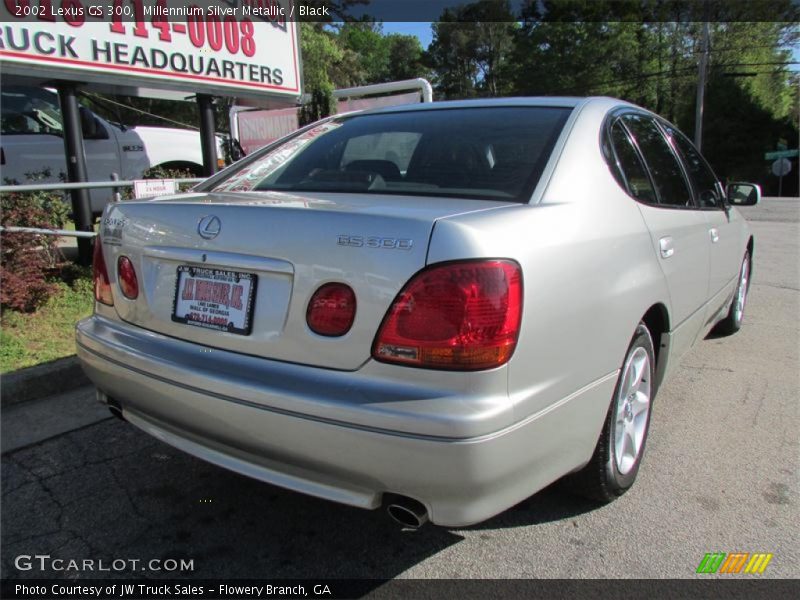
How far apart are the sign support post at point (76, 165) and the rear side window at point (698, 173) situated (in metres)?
4.86

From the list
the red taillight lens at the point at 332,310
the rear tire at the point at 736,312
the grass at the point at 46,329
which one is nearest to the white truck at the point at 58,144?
the grass at the point at 46,329

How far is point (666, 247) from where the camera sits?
8.98 feet

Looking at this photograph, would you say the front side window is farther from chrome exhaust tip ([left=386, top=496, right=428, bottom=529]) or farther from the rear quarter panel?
chrome exhaust tip ([left=386, top=496, right=428, bottom=529])

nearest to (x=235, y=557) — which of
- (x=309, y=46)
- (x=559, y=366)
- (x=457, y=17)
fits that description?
(x=559, y=366)

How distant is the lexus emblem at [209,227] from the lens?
2.09m

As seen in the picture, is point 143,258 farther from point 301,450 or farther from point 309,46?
point 309,46

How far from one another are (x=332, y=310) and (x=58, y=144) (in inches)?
275

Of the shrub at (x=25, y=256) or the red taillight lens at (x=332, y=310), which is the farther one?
the shrub at (x=25, y=256)

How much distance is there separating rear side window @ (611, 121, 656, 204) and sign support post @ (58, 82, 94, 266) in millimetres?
4734

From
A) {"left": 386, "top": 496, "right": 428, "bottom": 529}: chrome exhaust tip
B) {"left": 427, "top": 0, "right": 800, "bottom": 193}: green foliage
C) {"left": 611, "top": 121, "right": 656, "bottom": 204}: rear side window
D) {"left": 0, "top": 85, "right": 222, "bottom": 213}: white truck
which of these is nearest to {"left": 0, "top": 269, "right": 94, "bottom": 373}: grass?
{"left": 0, "top": 85, "right": 222, "bottom": 213}: white truck

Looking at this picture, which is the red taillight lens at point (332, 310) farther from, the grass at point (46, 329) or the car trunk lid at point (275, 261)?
the grass at point (46, 329)

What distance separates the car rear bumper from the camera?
67.6 inches

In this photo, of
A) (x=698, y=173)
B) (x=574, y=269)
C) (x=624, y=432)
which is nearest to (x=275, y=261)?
(x=574, y=269)

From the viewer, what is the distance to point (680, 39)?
1895 inches
